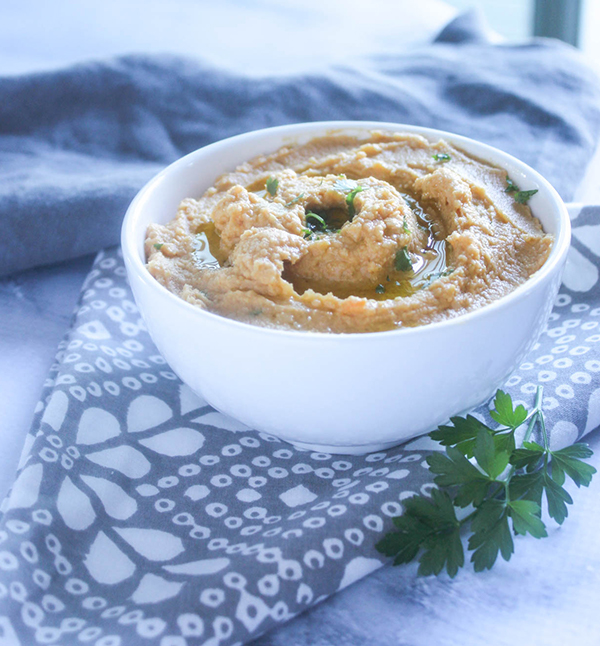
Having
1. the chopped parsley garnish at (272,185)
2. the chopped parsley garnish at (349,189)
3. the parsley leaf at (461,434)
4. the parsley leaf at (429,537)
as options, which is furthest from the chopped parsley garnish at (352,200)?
the parsley leaf at (429,537)

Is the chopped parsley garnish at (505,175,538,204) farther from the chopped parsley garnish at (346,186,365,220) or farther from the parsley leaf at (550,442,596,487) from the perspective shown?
the parsley leaf at (550,442,596,487)

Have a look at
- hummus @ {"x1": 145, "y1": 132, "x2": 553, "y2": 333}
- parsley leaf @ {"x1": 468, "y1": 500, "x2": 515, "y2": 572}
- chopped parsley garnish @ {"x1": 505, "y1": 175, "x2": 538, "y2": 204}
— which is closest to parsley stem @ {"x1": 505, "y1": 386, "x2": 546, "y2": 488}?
parsley leaf @ {"x1": 468, "y1": 500, "x2": 515, "y2": 572}

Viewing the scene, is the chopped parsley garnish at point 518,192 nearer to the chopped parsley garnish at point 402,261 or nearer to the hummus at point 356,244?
the hummus at point 356,244

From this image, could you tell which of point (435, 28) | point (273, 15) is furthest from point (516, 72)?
point (273, 15)

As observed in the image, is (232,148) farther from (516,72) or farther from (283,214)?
(516,72)

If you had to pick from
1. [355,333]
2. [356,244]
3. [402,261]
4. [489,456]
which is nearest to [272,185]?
[356,244]

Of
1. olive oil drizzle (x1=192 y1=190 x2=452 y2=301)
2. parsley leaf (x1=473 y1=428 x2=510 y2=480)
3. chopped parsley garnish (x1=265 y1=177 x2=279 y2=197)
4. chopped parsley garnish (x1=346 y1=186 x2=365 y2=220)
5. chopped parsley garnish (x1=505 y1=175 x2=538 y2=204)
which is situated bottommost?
parsley leaf (x1=473 y1=428 x2=510 y2=480)
